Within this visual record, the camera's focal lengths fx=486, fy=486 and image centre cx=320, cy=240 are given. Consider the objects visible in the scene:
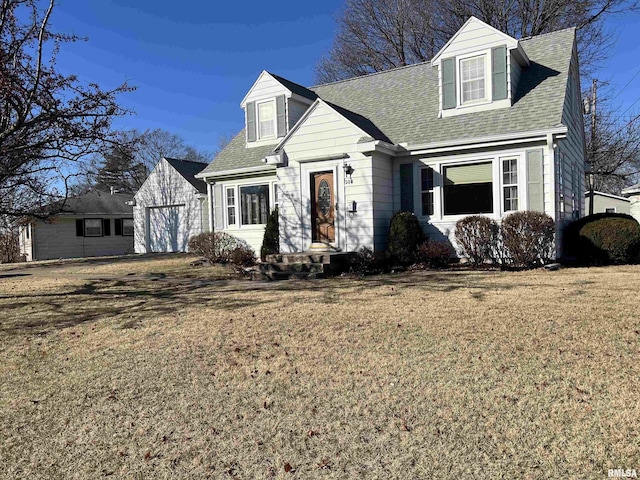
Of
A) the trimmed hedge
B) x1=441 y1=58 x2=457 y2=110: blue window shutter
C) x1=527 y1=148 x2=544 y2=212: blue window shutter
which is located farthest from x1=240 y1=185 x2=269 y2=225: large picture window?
the trimmed hedge

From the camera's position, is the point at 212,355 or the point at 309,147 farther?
the point at 309,147

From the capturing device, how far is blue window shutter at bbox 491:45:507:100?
1220 centimetres

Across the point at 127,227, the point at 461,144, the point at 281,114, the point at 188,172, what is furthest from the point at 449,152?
the point at 127,227

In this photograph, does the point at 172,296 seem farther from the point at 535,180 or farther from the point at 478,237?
the point at 535,180

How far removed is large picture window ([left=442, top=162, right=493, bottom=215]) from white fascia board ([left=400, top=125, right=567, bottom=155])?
1.72 feet

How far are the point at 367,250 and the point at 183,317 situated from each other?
5.72 m

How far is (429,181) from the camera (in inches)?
494

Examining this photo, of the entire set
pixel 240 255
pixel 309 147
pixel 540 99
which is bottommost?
pixel 240 255

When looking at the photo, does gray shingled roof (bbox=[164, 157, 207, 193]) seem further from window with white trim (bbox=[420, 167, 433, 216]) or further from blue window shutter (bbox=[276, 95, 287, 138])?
window with white trim (bbox=[420, 167, 433, 216])

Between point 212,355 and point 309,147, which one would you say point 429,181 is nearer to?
point 309,147

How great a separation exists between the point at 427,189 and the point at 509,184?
2002 millimetres

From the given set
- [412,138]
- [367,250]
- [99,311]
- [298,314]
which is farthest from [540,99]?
[99,311]

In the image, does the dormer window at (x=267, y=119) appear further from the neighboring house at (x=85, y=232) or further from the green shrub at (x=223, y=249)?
the neighboring house at (x=85, y=232)

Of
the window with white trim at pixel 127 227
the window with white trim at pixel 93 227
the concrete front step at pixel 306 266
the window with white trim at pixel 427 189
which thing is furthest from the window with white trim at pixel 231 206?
the window with white trim at pixel 127 227
